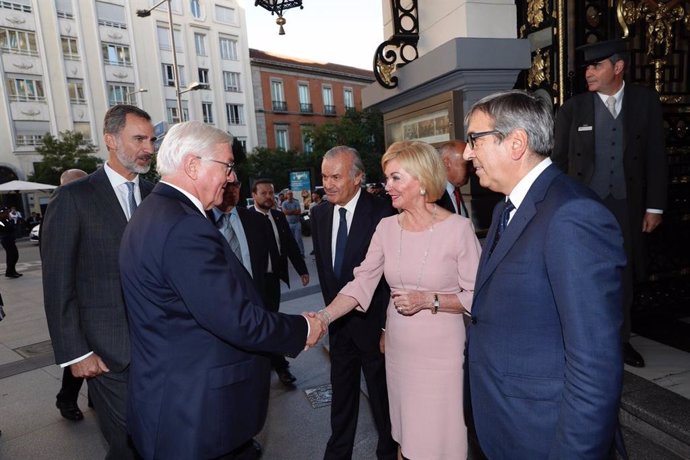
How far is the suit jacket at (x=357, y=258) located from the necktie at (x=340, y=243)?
0.04m

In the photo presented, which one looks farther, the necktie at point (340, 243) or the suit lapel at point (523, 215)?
the necktie at point (340, 243)

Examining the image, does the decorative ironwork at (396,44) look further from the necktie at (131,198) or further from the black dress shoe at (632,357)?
the black dress shoe at (632,357)

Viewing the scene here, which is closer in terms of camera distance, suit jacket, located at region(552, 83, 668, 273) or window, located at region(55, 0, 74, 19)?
suit jacket, located at region(552, 83, 668, 273)

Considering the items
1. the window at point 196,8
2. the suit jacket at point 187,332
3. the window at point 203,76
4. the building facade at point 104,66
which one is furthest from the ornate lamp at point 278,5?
the window at point 196,8

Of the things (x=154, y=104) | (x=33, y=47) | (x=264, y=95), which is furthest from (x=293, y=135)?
(x=33, y=47)

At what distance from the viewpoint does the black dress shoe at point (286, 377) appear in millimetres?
4113

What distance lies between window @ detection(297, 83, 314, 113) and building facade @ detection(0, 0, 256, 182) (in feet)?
16.7

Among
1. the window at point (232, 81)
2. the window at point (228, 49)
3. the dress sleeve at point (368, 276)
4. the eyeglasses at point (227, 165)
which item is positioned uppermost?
the window at point (228, 49)

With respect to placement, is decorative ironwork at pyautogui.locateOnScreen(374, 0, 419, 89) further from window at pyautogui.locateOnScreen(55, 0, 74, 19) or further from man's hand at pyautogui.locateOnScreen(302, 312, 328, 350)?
window at pyautogui.locateOnScreen(55, 0, 74, 19)

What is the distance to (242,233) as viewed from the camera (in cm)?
372

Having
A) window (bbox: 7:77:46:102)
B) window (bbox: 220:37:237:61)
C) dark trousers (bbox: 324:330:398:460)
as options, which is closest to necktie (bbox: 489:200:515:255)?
dark trousers (bbox: 324:330:398:460)

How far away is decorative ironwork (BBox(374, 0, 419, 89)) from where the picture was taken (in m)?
4.53

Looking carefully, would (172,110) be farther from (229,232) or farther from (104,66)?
(229,232)

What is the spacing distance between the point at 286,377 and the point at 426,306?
2.36m
